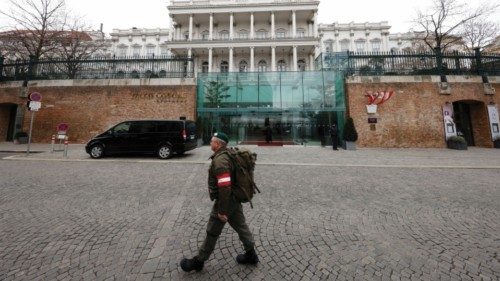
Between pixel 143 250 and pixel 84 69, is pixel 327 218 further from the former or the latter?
pixel 84 69

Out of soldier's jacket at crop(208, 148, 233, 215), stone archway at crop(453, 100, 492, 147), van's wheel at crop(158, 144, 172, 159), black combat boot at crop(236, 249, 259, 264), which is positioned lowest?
black combat boot at crop(236, 249, 259, 264)

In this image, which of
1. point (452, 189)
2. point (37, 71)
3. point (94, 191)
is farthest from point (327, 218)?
point (37, 71)

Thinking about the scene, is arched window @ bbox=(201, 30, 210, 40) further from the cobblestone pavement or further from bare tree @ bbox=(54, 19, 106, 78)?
the cobblestone pavement

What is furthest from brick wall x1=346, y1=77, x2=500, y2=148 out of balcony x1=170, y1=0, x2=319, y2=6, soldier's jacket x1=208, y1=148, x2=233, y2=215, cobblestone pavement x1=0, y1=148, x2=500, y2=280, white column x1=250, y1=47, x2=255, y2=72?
balcony x1=170, y1=0, x2=319, y2=6

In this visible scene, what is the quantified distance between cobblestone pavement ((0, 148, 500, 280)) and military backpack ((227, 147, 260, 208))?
90 centimetres

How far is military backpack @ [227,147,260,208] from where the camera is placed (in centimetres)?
257

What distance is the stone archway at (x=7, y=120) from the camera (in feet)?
57.3

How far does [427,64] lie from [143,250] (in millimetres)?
19947

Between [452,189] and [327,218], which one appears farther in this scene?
[452,189]

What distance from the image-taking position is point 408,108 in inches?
602

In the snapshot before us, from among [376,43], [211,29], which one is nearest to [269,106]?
[211,29]

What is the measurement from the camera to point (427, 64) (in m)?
16.0

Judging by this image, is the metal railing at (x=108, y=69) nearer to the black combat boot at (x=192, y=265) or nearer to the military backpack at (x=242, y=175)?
the military backpack at (x=242, y=175)

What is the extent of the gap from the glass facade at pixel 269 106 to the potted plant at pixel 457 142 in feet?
22.9
